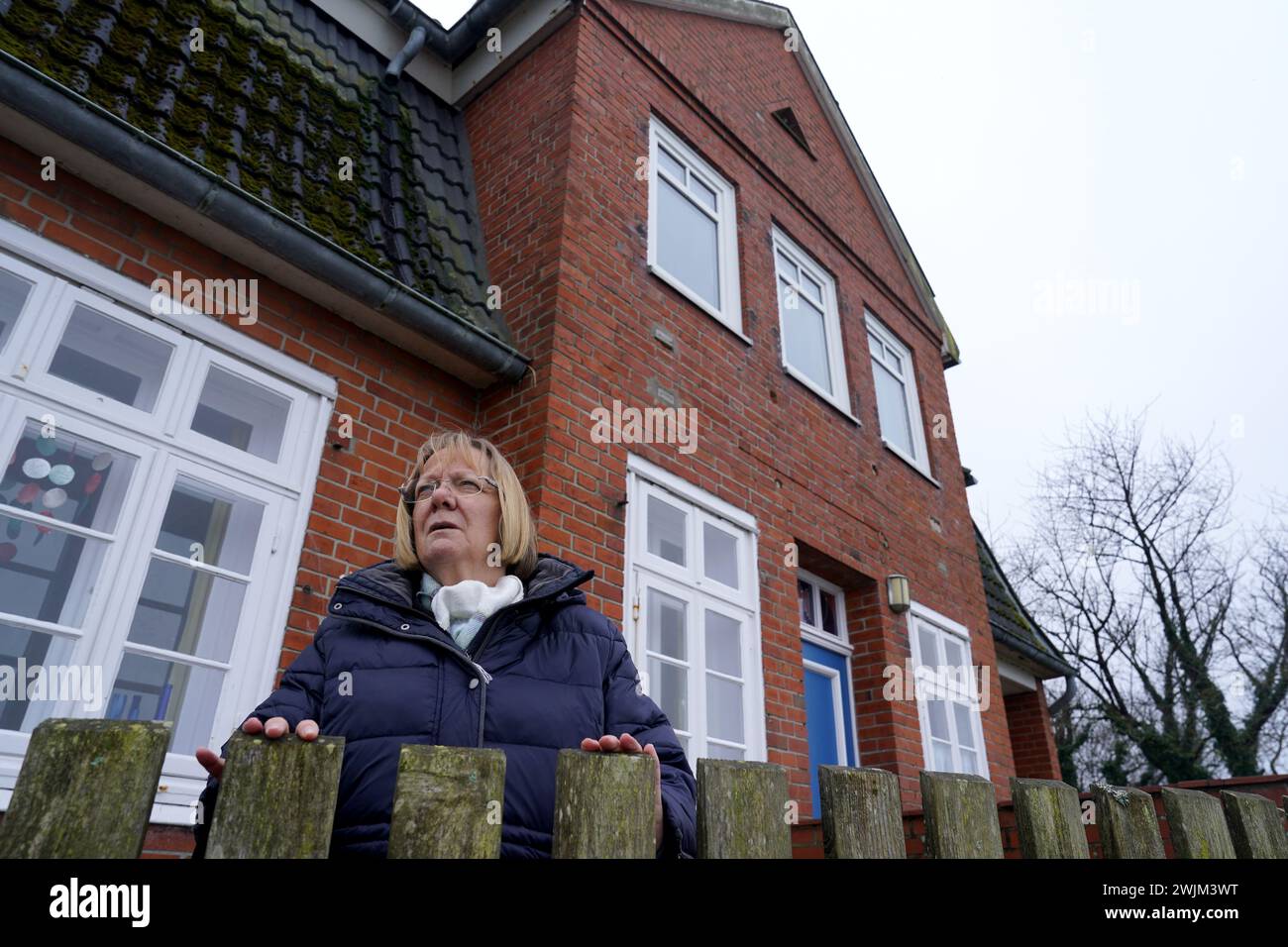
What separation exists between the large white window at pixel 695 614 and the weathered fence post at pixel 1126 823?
288 centimetres

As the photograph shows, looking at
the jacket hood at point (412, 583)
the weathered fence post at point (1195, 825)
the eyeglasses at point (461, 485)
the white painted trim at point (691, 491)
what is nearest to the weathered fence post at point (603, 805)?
the jacket hood at point (412, 583)

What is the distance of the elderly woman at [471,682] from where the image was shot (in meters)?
1.66

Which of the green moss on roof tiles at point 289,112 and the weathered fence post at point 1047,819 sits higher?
the green moss on roof tiles at point 289,112

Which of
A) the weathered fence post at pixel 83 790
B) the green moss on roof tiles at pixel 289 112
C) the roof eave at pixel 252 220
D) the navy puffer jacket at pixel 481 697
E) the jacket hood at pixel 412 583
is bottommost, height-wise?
the weathered fence post at pixel 83 790

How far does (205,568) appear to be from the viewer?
12.3 ft

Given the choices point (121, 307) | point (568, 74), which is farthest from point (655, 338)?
point (121, 307)

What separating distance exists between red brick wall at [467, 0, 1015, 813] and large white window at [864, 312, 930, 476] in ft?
1.33

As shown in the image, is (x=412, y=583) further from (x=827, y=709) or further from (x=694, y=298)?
(x=827, y=709)

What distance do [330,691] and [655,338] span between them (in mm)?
4331

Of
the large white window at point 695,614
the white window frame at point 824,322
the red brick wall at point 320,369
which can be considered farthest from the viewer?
the white window frame at point 824,322

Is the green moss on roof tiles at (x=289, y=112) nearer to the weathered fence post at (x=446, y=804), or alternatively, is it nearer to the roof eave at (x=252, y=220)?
the roof eave at (x=252, y=220)
